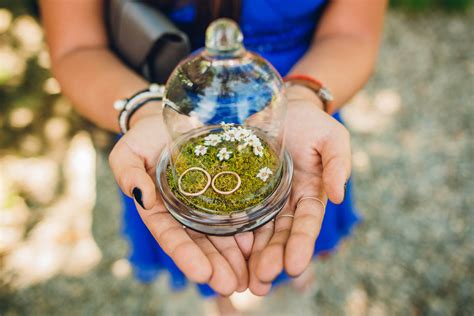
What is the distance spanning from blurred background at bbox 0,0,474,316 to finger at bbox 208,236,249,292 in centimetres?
176

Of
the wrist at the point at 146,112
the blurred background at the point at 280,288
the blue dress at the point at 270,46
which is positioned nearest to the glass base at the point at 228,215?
the wrist at the point at 146,112

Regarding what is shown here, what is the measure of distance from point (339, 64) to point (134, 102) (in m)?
1.01

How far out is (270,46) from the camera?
2133 mm

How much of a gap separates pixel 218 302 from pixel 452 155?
2.64 metres

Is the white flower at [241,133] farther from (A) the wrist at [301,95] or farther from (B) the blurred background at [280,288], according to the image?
(B) the blurred background at [280,288]

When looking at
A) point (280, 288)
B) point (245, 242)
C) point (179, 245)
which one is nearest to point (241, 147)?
point (245, 242)

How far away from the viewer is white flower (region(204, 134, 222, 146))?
5.87ft

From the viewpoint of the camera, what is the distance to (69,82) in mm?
2066

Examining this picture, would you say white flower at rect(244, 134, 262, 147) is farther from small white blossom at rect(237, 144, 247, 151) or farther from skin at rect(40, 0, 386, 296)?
skin at rect(40, 0, 386, 296)

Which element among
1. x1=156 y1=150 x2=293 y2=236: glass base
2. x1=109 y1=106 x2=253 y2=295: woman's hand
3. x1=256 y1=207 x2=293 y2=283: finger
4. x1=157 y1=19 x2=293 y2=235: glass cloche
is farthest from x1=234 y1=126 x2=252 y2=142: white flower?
x1=256 y1=207 x2=293 y2=283: finger

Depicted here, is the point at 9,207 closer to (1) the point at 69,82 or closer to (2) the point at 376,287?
(1) the point at 69,82

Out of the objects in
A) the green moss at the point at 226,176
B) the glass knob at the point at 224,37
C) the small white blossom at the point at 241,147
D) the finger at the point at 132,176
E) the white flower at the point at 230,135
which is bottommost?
the green moss at the point at 226,176

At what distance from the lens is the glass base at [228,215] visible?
1.48 m

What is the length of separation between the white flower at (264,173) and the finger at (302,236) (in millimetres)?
239
